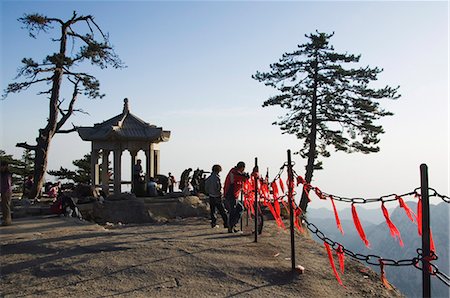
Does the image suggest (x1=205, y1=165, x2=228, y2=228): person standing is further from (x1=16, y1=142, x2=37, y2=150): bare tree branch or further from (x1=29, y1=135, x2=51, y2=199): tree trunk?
(x1=16, y1=142, x2=37, y2=150): bare tree branch

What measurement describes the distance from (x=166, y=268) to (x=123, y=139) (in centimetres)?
1113

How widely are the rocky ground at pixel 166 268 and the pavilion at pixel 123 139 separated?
8134 millimetres

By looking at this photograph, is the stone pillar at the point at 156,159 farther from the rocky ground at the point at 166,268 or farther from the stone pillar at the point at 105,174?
the rocky ground at the point at 166,268

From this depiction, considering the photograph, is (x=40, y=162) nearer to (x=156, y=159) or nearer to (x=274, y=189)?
(x=156, y=159)

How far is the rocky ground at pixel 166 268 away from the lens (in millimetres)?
4996

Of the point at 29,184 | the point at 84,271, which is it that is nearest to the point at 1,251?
the point at 84,271

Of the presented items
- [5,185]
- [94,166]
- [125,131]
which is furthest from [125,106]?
[5,185]

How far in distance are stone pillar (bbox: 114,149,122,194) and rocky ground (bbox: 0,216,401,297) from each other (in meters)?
7.87

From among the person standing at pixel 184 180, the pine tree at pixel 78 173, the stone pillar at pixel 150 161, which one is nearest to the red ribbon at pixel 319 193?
the person standing at pixel 184 180

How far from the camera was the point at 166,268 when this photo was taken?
5695 mm

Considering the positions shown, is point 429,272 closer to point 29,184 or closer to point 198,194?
point 198,194

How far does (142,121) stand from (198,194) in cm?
427

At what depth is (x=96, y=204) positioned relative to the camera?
12898 millimetres

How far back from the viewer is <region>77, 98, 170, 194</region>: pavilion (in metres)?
16.0
